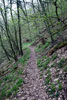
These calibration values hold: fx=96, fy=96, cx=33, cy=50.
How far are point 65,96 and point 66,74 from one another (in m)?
1.21

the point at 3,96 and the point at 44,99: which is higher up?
the point at 44,99

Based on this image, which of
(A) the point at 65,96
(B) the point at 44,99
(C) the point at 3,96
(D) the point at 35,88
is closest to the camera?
(A) the point at 65,96

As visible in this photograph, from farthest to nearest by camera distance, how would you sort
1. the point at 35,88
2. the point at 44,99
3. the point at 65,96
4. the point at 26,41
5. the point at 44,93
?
the point at 26,41, the point at 35,88, the point at 44,93, the point at 44,99, the point at 65,96

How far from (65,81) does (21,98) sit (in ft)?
7.29

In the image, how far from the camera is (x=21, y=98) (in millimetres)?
4578

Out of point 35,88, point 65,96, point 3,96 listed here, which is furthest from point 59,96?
point 3,96

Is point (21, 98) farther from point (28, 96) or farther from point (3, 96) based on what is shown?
point (3, 96)

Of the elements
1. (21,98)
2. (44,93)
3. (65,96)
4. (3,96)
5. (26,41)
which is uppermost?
(65,96)

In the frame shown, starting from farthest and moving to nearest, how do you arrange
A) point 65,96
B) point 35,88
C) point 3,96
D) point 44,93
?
point 3,96, point 35,88, point 44,93, point 65,96

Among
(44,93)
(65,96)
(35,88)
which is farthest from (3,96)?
(65,96)

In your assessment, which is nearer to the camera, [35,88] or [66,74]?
[66,74]

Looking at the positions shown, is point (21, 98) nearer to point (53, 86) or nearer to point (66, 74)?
point (53, 86)

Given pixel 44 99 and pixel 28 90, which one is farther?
pixel 28 90

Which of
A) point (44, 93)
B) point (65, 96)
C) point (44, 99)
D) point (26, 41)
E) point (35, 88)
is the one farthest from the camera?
point (26, 41)
